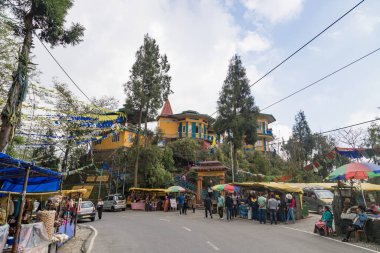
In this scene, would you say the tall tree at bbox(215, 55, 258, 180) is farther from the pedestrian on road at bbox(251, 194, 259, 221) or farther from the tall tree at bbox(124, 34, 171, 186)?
the pedestrian on road at bbox(251, 194, 259, 221)

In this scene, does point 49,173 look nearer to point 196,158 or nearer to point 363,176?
point 363,176

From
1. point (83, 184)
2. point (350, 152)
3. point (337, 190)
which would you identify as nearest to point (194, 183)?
point (83, 184)

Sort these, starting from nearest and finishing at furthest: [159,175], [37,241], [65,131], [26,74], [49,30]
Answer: [37,241]
[26,74]
[49,30]
[65,131]
[159,175]

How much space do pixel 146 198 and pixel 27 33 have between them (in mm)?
23062

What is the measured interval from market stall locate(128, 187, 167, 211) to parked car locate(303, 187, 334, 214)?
46.8ft

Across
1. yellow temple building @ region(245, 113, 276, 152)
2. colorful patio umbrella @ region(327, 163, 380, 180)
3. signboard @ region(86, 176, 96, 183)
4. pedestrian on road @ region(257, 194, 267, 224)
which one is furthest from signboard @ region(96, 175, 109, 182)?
colorful patio umbrella @ region(327, 163, 380, 180)

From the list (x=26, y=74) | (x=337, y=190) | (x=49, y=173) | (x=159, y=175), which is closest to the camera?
(x=49, y=173)

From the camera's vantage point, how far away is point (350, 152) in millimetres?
23281

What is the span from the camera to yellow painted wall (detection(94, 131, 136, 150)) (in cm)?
4100

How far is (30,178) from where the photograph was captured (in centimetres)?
1083

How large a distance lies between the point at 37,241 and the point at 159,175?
27383 millimetres

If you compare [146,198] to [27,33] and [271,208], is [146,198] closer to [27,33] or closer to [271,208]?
[271,208]

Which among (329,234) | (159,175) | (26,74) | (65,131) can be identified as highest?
(65,131)

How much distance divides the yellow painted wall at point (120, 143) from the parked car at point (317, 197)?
83.3 ft
